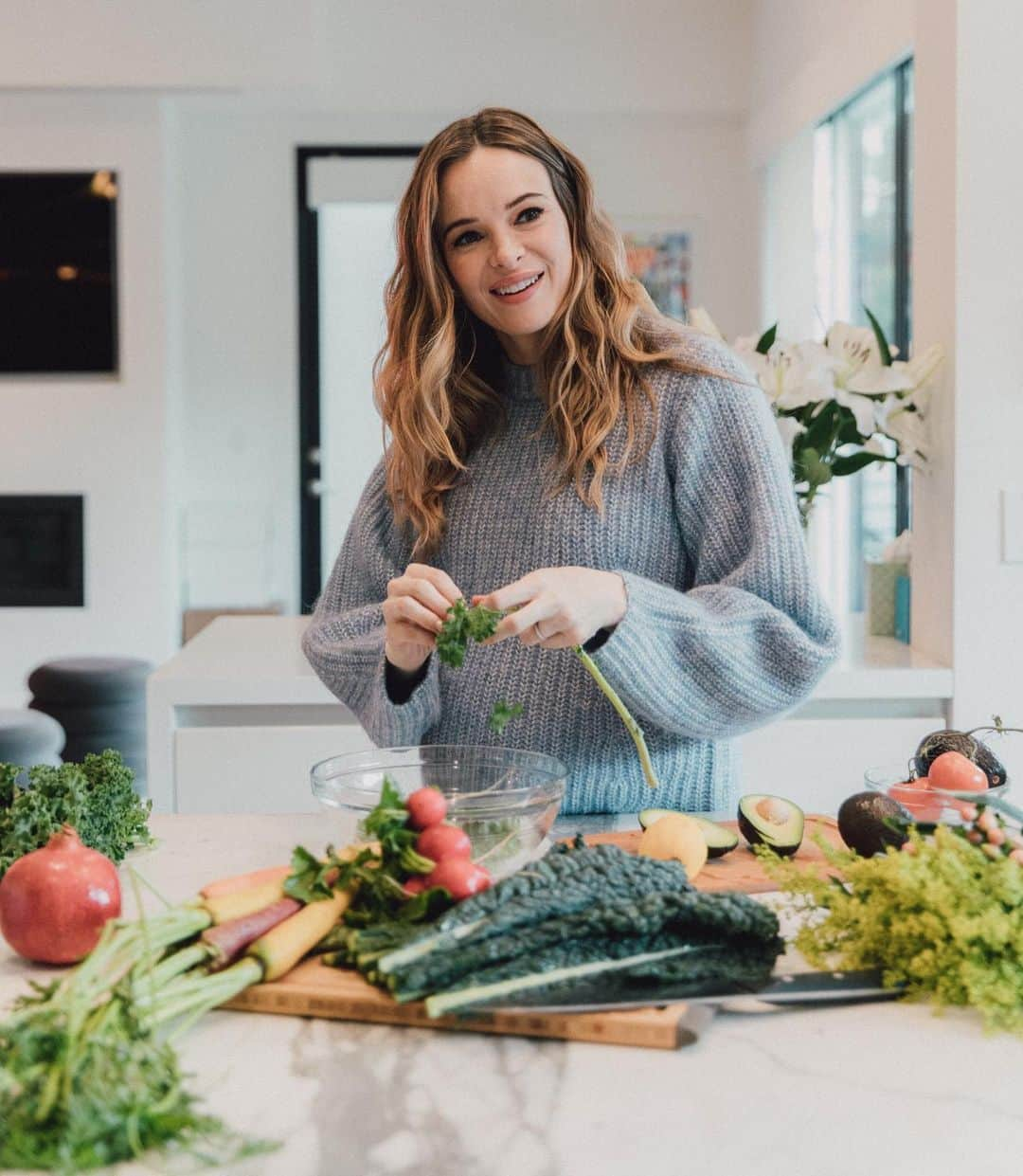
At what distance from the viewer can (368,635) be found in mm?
1730

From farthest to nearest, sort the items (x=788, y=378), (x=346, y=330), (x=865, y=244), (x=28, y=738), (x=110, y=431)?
(x=346, y=330) → (x=110, y=431) → (x=865, y=244) → (x=28, y=738) → (x=788, y=378)

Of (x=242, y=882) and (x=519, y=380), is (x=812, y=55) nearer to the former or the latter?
(x=519, y=380)

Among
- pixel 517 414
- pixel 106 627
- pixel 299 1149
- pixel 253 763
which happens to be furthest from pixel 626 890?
pixel 106 627

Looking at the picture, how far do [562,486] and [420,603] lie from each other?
14.2 inches

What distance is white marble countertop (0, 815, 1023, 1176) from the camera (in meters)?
0.78

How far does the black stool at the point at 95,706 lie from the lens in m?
4.55

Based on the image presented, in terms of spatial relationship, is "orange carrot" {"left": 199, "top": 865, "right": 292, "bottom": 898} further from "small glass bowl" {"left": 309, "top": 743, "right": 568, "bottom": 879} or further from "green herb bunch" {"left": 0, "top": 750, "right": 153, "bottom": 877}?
"green herb bunch" {"left": 0, "top": 750, "right": 153, "bottom": 877}

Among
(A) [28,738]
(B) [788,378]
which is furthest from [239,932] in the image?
(A) [28,738]

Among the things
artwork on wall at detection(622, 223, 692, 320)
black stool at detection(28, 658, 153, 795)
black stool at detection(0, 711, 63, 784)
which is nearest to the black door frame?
artwork on wall at detection(622, 223, 692, 320)

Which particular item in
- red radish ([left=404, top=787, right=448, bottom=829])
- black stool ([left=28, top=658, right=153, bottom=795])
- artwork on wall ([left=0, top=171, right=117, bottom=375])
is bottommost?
black stool ([left=28, top=658, right=153, bottom=795])

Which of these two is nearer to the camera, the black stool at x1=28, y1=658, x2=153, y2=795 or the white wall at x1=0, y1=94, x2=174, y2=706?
the black stool at x1=28, y1=658, x2=153, y2=795

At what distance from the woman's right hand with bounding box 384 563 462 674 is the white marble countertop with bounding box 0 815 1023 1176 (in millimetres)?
521

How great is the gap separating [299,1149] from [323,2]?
18.9 feet

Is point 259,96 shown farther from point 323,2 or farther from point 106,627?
point 106,627
